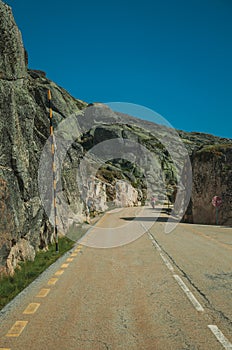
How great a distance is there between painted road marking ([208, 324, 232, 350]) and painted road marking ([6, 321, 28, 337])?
2643 mm

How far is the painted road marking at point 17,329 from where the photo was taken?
4926 mm

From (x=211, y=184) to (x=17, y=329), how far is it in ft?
84.9

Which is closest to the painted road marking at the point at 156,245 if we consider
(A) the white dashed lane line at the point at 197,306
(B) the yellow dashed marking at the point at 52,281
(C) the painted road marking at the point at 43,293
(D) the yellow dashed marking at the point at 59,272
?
(A) the white dashed lane line at the point at 197,306

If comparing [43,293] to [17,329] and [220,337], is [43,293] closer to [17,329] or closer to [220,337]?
[17,329]

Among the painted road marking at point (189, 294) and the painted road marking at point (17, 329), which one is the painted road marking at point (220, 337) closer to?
the painted road marking at point (189, 294)

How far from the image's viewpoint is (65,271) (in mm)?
9539

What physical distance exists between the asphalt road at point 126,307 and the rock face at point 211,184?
17528 mm

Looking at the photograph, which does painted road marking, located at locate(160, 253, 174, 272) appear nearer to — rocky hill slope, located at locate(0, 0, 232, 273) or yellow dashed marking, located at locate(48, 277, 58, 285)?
yellow dashed marking, located at locate(48, 277, 58, 285)

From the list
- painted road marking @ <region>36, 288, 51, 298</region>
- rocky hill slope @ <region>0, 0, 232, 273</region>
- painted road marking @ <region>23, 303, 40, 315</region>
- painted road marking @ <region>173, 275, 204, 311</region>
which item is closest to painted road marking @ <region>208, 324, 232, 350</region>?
painted road marking @ <region>173, 275, 204, 311</region>

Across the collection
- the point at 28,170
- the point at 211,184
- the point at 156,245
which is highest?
the point at 211,184

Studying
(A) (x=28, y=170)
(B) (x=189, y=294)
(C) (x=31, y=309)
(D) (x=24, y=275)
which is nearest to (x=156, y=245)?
(A) (x=28, y=170)

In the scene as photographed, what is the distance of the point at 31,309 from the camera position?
6.10m

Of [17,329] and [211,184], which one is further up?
[211,184]

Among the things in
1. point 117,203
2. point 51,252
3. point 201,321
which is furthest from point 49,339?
point 117,203
